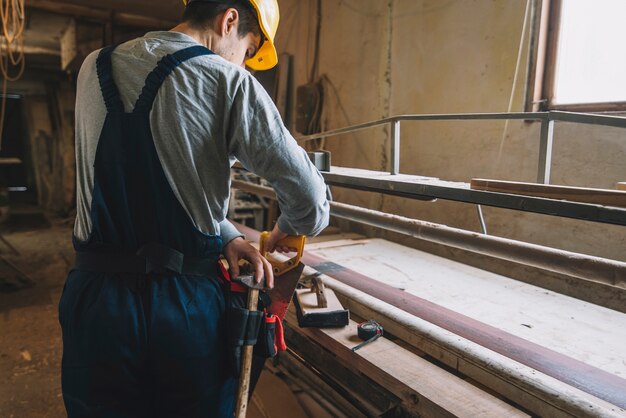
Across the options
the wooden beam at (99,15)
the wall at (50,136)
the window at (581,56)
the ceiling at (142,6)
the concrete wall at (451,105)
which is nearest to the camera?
the window at (581,56)

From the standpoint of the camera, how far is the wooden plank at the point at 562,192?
104 centimetres

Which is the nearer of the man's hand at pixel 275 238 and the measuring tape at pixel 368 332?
the man's hand at pixel 275 238

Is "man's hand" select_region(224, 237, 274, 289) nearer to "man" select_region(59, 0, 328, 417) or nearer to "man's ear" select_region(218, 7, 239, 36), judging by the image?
"man" select_region(59, 0, 328, 417)

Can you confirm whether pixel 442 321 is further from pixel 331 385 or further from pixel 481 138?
pixel 481 138

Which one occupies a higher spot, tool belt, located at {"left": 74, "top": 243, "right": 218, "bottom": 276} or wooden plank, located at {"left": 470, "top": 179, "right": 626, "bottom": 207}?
wooden plank, located at {"left": 470, "top": 179, "right": 626, "bottom": 207}

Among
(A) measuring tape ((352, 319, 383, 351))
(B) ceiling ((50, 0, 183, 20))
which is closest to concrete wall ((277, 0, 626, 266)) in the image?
(A) measuring tape ((352, 319, 383, 351))

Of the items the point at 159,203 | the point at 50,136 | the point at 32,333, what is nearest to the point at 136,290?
the point at 159,203

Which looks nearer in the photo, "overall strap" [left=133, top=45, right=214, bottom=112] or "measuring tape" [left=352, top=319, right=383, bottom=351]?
"overall strap" [left=133, top=45, right=214, bottom=112]

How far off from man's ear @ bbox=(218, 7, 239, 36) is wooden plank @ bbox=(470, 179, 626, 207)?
0.87 metres

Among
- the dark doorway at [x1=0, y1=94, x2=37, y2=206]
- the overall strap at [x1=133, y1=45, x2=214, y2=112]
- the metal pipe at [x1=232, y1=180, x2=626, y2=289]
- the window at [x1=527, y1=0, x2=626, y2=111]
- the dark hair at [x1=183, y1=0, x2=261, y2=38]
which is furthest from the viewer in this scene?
the dark doorway at [x1=0, y1=94, x2=37, y2=206]

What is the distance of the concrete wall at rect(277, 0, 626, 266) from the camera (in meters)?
2.45

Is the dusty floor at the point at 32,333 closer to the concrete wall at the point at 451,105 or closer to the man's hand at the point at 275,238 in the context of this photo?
the man's hand at the point at 275,238

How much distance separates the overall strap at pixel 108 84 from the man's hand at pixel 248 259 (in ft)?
1.46

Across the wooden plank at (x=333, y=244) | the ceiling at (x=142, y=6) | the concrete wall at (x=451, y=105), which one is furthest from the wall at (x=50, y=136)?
the wooden plank at (x=333, y=244)
